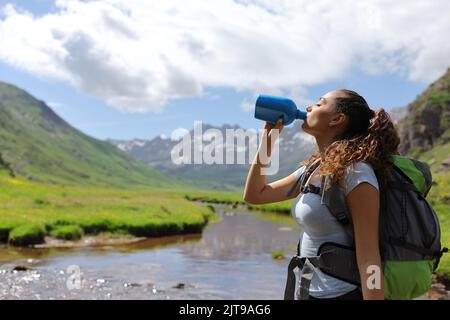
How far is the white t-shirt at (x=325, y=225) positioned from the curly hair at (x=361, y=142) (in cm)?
8

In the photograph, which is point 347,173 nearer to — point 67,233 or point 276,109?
point 276,109

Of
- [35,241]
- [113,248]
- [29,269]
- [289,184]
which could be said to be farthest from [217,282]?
[289,184]

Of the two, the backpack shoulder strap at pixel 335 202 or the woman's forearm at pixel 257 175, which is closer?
the backpack shoulder strap at pixel 335 202

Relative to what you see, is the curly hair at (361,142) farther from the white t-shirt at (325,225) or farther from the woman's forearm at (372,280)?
the woman's forearm at (372,280)

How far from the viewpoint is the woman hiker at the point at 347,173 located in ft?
12.1

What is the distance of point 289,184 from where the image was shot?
4.79 meters

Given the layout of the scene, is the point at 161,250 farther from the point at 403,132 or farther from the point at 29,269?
the point at 403,132

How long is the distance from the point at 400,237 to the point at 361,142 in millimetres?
771

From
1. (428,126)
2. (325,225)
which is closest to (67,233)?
(325,225)

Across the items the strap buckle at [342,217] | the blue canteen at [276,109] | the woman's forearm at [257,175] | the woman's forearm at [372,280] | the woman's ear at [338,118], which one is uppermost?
the blue canteen at [276,109]

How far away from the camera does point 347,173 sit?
149 inches

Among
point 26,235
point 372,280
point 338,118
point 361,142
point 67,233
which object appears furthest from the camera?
point 67,233

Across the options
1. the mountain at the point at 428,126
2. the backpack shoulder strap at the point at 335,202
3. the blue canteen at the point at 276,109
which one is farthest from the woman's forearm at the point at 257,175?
the mountain at the point at 428,126
